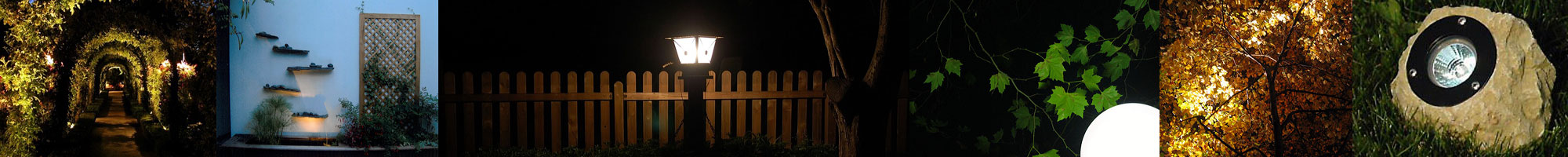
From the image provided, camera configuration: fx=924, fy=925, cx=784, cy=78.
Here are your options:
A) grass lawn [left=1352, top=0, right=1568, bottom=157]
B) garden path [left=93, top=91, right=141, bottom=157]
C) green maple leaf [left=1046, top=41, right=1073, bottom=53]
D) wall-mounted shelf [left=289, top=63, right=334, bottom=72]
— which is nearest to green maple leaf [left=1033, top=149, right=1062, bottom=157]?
green maple leaf [left=1046, top=41, right=1073, bottom=53]

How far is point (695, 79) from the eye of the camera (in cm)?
274

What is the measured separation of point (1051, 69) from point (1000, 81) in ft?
0.52

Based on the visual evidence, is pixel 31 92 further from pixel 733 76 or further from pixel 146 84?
pixel 733 76

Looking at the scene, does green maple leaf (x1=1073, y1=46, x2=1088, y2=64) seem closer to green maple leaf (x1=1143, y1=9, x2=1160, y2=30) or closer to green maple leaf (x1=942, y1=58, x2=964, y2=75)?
green maple leaf (x1=1143, y1=9, x2=1160, y2=30)

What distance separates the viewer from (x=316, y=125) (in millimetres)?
2766

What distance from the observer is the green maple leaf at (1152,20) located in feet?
8.91

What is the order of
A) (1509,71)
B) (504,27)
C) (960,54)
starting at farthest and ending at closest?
(960,54) → (504,27) → (1509,71)

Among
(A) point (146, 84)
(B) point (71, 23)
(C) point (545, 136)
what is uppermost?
(B) point (71, 23)

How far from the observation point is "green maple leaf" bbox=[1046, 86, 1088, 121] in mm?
2918

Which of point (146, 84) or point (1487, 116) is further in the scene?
point (146, 84)

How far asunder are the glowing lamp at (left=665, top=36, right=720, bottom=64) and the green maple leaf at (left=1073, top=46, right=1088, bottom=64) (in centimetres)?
112

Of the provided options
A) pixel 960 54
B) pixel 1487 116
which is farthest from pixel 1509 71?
pixel 960 54

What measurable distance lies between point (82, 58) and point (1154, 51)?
10.4 feet

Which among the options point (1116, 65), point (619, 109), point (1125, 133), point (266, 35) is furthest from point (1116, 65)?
point (266, 35)
